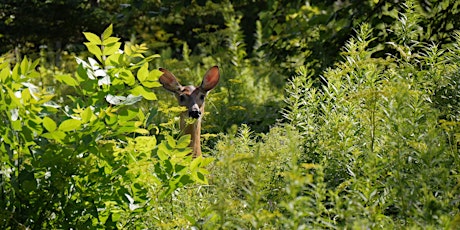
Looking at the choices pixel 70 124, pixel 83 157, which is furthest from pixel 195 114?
pixel 70 124

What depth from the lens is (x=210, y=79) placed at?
7820 millimetres

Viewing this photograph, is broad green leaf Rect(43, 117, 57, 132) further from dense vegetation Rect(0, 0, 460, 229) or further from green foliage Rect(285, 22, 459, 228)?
green foliage Rect(285, 22, 459, 228)

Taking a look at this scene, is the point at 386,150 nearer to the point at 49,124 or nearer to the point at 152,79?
the point at 152,79

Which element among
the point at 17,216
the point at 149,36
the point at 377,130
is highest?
the point at 377,130

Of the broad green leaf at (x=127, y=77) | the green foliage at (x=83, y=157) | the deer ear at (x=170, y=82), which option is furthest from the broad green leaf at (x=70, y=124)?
the deer ear at (x=170, y=82)

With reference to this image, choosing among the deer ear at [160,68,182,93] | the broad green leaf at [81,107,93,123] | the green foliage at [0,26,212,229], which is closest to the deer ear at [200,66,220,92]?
the deer ear at [160,68,182,93]

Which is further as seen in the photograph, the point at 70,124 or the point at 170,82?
the point at 170,82

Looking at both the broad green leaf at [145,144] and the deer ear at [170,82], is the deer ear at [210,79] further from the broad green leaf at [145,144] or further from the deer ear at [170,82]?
the broad green leaf at [145,144]

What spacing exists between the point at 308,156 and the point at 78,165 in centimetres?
134

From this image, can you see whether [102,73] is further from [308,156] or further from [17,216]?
[308,156]

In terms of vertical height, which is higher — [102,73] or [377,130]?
[102,73]

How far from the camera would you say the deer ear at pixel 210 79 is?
7.78 metres

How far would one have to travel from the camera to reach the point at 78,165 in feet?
14.4

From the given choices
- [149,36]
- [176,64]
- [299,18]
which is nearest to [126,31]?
[149,36]
